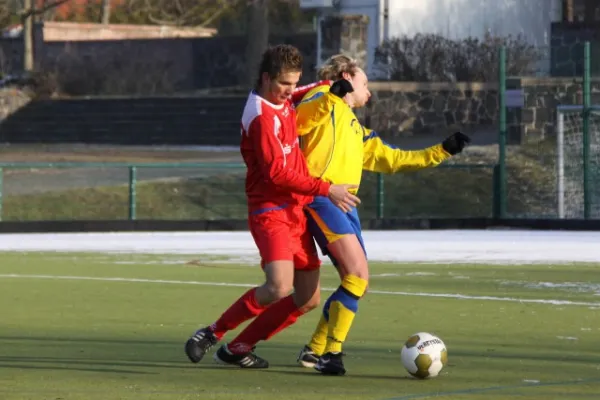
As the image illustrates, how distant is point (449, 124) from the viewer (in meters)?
31.0

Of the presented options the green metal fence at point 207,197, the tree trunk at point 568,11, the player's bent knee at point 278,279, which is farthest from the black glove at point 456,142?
the tree trunk at point 568,11

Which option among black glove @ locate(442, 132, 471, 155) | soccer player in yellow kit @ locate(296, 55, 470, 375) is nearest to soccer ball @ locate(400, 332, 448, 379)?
soccer player in yellow kit @ locate(296, 55, 470, 375)

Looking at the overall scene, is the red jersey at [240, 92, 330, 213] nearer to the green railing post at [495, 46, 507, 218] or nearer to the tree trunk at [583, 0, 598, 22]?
the green railing post at [495, 46, 507, 218]

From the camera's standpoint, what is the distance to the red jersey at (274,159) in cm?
882

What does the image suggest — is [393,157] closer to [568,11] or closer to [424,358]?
[424,358]

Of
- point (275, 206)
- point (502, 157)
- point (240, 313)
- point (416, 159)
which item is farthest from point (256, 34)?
point (275, 206)

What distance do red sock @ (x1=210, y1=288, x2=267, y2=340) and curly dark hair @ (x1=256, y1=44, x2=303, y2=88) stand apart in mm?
1253

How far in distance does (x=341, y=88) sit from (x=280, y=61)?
0.46 meters

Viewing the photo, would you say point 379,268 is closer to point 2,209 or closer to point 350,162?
A: point 350,162

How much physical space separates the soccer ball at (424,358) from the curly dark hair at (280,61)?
64.6 inches

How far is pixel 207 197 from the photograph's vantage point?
27188 millimetres

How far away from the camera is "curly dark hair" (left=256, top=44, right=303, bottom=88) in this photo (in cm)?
884

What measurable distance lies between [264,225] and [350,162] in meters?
0.76

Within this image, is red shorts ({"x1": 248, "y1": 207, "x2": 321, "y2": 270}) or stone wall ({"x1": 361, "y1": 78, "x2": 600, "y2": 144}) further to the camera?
stone wall ({"x1": 361, "y1": 78, "x2": 600, "y2": 144})
